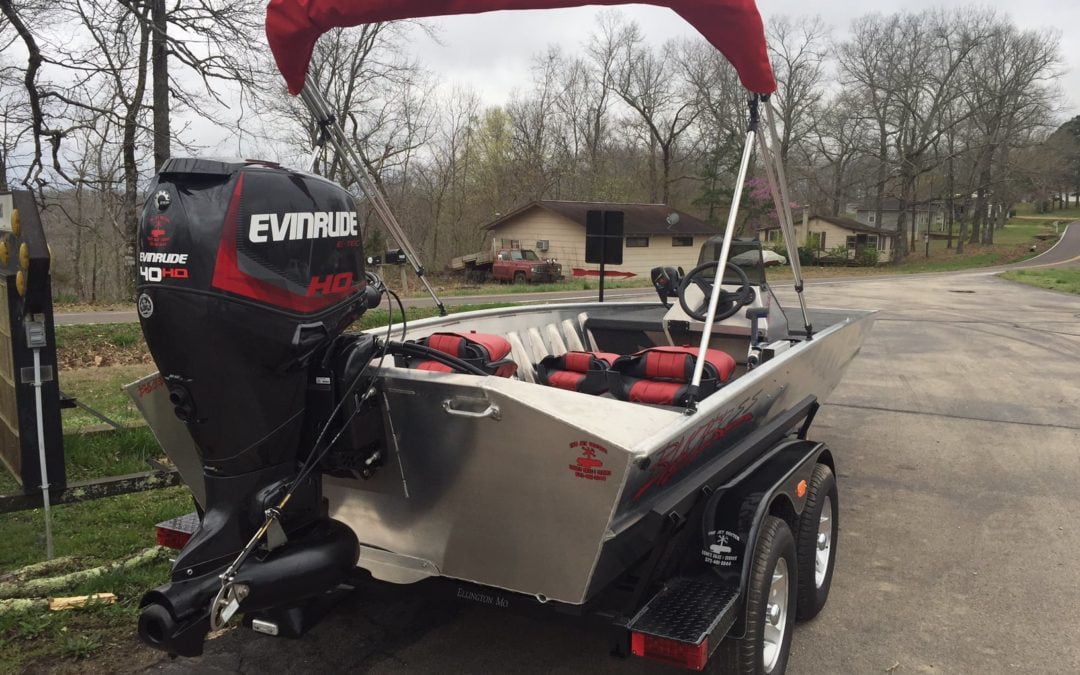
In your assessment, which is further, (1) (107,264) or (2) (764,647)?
(1) (107,264)

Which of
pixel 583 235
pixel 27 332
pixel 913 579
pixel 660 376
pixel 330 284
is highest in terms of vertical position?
pixel 583 235

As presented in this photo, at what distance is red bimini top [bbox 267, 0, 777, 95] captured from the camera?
2830 mm

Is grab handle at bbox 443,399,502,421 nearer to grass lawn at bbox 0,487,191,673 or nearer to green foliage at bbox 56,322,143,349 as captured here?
grass lawn at bbox 0,487,191,673

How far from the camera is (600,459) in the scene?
225 centimetres

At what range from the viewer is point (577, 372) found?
13.9ft

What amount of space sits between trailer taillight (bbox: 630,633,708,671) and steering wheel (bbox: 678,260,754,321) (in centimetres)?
268

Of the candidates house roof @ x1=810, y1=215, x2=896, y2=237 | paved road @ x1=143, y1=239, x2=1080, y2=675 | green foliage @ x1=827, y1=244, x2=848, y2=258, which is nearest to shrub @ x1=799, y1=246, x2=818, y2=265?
green foliage @ x1=827, y1=244, x2=848, y2=258

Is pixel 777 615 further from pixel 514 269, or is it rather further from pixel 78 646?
Answer: pixel 514 269

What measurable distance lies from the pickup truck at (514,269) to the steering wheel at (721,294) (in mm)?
26221

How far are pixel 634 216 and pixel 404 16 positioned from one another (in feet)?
122

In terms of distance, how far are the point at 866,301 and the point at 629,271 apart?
17394 millimetres

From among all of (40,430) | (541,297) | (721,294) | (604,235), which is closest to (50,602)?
(40,430)

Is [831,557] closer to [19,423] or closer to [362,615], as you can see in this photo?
[362,615]

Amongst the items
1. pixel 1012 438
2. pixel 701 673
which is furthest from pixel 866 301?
pixel 701 673
